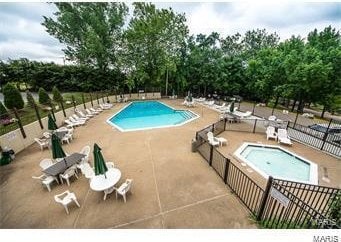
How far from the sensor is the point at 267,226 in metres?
4.38

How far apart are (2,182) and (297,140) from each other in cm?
1451

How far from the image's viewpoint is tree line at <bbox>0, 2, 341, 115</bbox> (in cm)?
2132

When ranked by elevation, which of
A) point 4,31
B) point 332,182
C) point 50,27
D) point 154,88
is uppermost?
point 50,27

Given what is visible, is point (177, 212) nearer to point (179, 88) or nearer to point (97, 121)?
point (97, 121)

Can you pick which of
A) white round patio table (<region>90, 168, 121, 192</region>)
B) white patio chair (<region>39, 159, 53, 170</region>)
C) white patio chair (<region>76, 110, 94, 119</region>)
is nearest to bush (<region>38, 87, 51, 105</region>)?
white patio chair (<region>76, 110, 94, 119</region>)

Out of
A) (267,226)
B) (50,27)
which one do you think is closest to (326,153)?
(267,226)

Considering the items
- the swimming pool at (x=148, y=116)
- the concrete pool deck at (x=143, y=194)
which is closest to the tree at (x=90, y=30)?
the swimming pool at (x=148, y=116)

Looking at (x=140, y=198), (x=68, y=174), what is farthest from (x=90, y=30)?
(x=140, y=198)

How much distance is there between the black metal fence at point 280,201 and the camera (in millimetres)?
3698

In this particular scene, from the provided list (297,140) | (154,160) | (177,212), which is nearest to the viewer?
(177,212)

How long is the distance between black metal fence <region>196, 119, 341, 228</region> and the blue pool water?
6.41 feet

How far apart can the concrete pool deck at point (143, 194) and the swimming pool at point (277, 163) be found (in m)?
0.58

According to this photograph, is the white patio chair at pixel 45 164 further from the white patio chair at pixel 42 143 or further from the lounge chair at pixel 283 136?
the lounge chair at pixel 283 136

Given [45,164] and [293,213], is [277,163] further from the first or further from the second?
[45,164]
